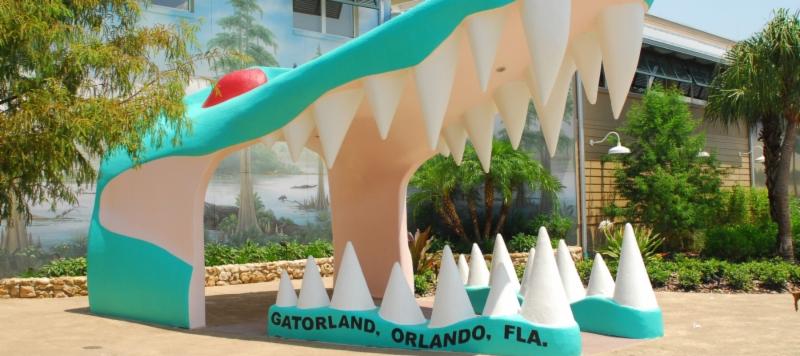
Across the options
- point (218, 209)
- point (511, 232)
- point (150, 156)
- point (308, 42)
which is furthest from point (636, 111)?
point (150, 156)

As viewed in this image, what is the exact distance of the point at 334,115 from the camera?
6.75 meters

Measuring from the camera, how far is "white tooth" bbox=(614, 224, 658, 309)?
22.5 feet

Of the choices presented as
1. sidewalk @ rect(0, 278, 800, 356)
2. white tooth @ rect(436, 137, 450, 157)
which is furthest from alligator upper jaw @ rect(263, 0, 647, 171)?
sidewalk @ rect(0, 278, 800, 356)

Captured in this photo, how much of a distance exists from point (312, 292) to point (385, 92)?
6.41ft

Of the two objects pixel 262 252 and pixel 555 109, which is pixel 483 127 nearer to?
pixel 555 109

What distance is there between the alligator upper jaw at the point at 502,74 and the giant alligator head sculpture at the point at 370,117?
0.04ft

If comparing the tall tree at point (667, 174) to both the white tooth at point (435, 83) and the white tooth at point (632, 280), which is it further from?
the white tooth at point (435, 83)

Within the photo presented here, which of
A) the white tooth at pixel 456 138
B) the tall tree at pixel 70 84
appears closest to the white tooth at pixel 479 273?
the white tooth at pixel 456 138

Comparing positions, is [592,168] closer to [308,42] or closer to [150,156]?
[308,42]

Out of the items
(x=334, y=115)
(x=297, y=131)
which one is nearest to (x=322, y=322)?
(x=297, y=131)

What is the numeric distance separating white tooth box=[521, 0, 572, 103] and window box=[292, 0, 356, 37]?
42.3 feet

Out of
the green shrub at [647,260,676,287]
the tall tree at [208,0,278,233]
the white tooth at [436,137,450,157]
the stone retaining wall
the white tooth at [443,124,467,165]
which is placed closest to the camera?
the white tooth at [443,124,467,165]

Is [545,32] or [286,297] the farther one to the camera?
[286,297]

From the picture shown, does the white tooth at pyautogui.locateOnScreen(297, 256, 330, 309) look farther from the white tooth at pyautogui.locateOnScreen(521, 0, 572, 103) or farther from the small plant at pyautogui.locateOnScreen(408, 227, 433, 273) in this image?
the small plant at pyautogui.locateOnScreen(408, 227, 433, 273)
